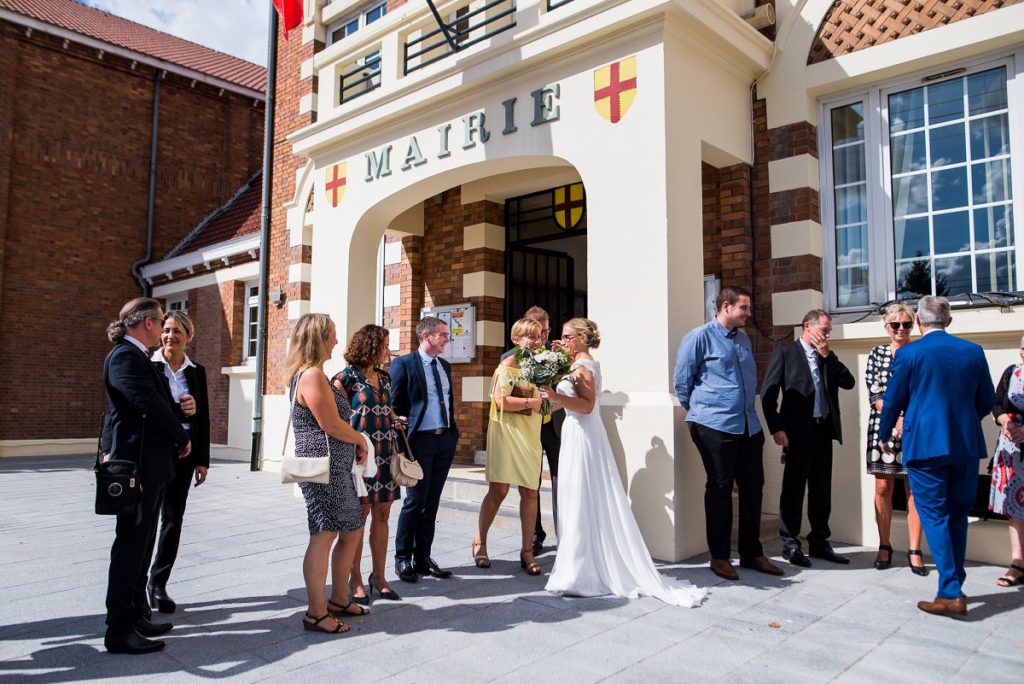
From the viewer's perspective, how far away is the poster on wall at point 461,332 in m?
9.71

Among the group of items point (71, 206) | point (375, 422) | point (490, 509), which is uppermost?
point (71, 206)

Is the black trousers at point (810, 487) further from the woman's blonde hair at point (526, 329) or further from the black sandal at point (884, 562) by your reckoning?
the woman's blonde hair at point (526, 329)

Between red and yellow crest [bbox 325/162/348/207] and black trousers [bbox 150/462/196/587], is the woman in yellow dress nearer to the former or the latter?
black trousers [bbox 150/462/196/587]

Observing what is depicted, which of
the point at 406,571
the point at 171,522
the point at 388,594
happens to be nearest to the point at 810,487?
the point at 406,571

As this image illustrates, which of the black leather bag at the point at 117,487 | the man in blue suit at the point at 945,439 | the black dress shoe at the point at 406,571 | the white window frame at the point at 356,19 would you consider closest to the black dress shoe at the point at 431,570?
the black dress shoe at the point at 406,571

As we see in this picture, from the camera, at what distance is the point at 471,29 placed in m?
7.71

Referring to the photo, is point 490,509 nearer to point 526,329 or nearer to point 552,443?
point 552,443

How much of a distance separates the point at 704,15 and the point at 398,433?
14.2 ft

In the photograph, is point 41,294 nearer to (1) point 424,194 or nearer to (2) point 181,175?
(2) point 181,175

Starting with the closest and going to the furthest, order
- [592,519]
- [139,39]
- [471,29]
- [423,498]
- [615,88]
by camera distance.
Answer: [592,519]
[423,498]
[615,88]
[471,29]
[139,39]

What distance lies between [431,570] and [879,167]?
203 inches

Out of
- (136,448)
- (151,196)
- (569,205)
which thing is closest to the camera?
(136,448)

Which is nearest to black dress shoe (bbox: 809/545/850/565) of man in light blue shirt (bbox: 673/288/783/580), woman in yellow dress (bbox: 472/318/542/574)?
man in light blue shirt (bbox: 673/288/783/580)

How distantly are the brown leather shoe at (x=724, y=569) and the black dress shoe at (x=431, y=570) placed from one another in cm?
190
